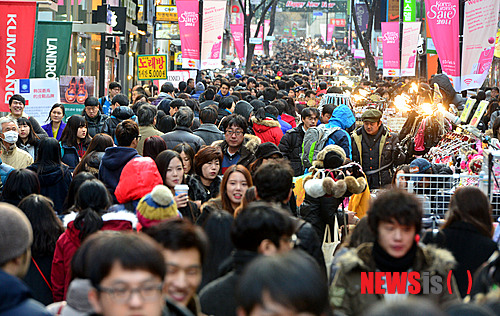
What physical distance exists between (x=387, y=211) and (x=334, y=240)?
3.35m

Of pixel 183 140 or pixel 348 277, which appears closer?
pixel 348 277

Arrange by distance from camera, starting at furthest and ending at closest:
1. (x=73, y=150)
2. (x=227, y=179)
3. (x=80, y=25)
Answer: (x=80, y=25) → (x=73, y=150) → (x=227, y=179)

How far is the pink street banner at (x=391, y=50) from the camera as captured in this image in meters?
27.8

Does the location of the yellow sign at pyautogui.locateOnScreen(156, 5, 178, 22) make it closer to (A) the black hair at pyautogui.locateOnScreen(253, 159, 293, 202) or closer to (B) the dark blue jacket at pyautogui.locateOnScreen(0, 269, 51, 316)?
(A) the black hair at pyautogui.locateOnScreen(253, 159, 293, 202)

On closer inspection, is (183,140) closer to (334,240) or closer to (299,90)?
(334,240)

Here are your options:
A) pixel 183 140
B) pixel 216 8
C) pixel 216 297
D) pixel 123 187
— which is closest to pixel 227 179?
pixel 123 187

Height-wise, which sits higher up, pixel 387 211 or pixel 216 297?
pixel 387 211

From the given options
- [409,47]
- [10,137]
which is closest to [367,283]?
[10,137]

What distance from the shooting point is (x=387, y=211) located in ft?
12.3

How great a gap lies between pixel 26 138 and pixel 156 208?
4778 millimetres

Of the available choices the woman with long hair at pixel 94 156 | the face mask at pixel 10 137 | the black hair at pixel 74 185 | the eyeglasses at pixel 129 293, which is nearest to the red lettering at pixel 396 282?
the eyeglasses at pixel 129 293

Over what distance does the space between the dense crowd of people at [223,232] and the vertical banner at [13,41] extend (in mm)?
812

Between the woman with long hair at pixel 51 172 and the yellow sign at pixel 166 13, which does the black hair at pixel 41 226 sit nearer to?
the woman with long hair at pixel 51 172

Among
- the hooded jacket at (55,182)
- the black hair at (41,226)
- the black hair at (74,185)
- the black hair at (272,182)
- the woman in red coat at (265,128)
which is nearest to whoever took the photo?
the black hair at (272,182)
